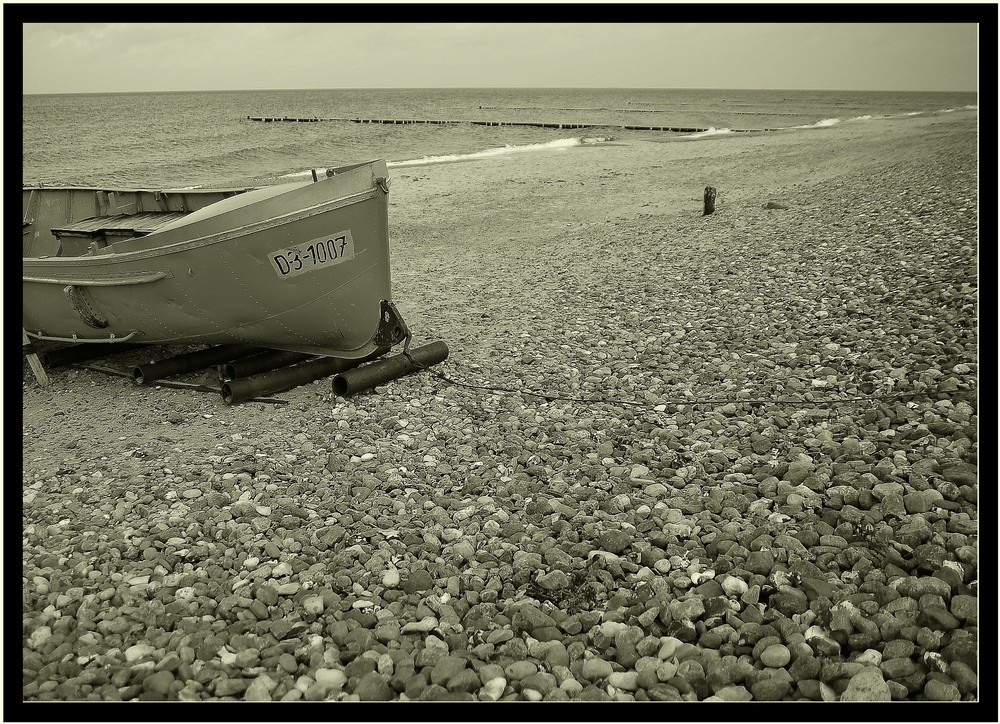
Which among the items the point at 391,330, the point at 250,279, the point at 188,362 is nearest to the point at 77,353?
the point at 188,362

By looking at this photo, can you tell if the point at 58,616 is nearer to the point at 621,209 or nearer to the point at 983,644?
the point at 983,644

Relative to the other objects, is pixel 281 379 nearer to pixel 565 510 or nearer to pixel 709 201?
pixel 565 510

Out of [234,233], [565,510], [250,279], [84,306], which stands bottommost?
[565,510]

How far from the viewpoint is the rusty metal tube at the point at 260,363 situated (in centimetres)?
758

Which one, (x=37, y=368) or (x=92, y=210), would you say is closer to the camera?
(x=37, y=368)

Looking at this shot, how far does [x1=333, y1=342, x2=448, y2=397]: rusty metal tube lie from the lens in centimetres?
717

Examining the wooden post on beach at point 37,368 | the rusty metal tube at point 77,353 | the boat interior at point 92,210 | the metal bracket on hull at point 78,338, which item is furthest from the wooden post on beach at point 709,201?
the wooden post on beach at point 37,368

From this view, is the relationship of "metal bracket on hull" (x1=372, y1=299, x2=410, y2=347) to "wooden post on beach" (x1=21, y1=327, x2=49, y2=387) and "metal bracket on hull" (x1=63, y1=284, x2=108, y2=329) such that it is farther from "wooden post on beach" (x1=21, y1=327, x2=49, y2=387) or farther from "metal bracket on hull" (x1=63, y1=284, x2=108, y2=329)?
"wooden post on beach" (x1=21, y1=327, x2=49, y2=387)

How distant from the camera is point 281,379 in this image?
7.37 m

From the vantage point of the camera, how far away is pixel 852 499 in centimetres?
456

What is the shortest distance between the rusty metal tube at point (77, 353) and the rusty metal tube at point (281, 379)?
186 cm

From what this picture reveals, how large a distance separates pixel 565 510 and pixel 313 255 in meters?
3.56

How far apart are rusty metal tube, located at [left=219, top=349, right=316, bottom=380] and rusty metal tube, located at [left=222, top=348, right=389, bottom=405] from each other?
0.49 feet

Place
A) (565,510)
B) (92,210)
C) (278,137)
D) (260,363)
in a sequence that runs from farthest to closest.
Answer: (278,137)
(92,210)
(260,363)
(565,510)
